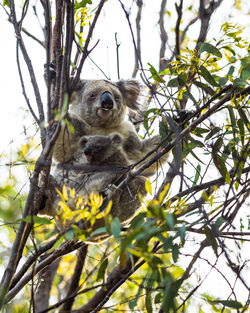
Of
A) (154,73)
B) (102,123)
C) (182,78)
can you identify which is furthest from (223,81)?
(102,123)

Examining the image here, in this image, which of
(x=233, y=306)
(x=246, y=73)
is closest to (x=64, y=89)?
(x=246, y=73)

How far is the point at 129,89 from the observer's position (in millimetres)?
4371

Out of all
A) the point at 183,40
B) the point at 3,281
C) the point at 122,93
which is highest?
the point at 183,40

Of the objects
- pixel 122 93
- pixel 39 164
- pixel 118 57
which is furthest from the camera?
pixel 122 93

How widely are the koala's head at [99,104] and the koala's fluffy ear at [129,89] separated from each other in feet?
0.29

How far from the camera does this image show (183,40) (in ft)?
15.4

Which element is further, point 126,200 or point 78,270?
point 78,270

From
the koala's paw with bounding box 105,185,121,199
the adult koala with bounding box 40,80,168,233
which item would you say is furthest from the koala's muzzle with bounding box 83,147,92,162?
the koala's paw with bounding box 105,185,121,199

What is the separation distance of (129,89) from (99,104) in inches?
23.4

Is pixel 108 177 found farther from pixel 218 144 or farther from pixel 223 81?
pixel 223 81

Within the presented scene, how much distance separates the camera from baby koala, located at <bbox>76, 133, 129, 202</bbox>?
335 cm

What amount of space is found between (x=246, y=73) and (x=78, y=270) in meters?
2.15

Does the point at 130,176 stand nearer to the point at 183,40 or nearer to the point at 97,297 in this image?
the point at 97,297

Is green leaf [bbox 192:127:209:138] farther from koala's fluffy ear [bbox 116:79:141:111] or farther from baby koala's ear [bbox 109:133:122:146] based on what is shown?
koala's fluffy ear [bbox 116:79:141:111]
